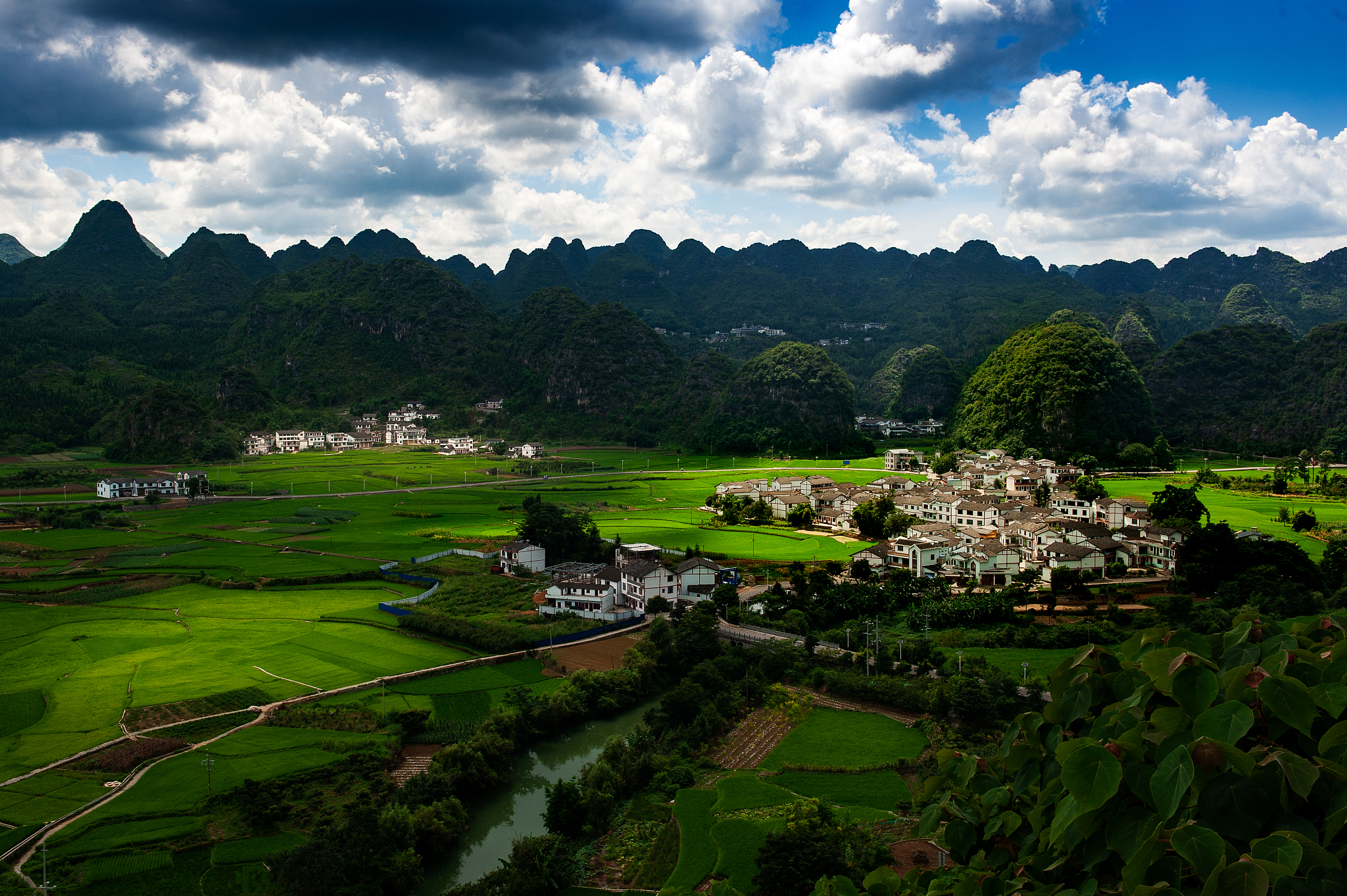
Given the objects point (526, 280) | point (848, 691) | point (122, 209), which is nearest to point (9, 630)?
point (848, 691)

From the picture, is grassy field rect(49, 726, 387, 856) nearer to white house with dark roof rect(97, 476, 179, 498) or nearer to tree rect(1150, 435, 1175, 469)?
white house with dark roof rect(97, 476, 179, 498)

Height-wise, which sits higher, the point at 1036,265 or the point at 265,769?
the point at 1036,265

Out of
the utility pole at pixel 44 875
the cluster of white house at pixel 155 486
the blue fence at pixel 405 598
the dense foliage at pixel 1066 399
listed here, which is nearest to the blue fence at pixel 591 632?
the blue fence at pixel 405 598

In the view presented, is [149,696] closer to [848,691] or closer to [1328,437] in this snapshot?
[848,691]

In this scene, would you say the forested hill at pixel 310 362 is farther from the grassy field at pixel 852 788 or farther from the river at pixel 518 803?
the grassy field at pixel 852 788

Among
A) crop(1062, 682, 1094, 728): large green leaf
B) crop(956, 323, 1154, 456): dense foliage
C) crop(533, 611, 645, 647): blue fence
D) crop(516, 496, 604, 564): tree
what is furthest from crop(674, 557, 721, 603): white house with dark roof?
crop(956, 323, 1154, 456): dense foliage

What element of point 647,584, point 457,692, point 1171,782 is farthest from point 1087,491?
point 1171,782

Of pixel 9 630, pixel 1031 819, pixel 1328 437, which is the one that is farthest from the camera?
pixel 1328 437
